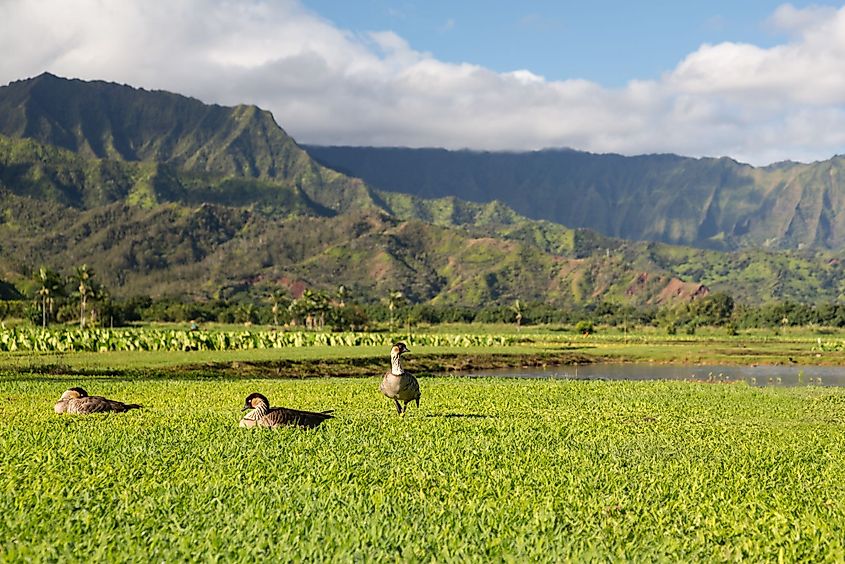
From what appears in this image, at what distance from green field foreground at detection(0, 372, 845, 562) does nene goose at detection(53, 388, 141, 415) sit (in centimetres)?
48

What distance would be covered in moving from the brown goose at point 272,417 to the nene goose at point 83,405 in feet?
16.2

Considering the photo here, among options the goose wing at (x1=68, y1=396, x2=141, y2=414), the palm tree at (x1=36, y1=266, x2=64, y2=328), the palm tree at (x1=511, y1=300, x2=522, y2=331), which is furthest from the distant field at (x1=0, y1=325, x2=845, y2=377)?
the palm tree at (x1=511, y1=300, x2=522, y2=331)

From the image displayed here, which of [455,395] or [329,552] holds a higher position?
[329,552]

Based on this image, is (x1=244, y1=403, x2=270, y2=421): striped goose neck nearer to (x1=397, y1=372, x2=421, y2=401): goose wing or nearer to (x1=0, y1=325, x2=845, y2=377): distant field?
(x1=397, y1=372, x2=421, y2=401): goose wing

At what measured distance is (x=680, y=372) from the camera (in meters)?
67.8

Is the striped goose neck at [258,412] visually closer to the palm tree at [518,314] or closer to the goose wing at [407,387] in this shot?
the goose wing at [407,387]

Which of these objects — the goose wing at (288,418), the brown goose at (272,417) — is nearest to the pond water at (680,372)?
the goose wing at (288,418)

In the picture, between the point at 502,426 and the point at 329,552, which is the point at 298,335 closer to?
the point at 502,426

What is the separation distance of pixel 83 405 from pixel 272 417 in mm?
6051

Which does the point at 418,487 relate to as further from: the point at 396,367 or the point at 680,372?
the point at 680,372

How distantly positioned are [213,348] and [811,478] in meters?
67.2

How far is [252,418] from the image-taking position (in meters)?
17.6

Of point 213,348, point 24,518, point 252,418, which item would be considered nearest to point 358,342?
point 213,348

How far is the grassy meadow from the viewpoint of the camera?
9523 mm
